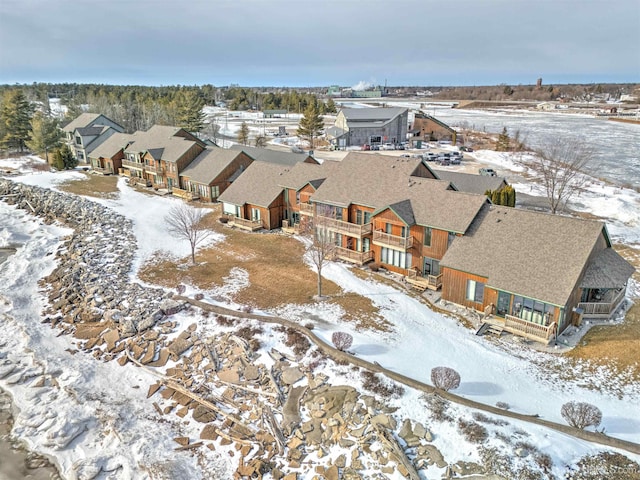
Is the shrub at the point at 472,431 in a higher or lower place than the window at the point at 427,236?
lower

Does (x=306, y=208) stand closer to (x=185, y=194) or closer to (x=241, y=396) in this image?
(x=185, y=194)

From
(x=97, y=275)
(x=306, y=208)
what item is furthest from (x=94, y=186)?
(x=306, y=208)

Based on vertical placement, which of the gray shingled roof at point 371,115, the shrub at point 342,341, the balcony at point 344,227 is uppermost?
the gray shingled roof at point 371,115

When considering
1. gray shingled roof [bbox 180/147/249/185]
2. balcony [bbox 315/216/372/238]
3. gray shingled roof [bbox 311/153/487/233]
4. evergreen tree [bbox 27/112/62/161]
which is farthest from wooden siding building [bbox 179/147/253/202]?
evergreen tree [bbox 27/112/62/161]

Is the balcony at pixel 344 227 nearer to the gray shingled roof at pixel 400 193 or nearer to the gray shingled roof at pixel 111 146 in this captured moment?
the gray shingled roof at pixel 400 193

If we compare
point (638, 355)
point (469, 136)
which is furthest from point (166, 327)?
point (469, 136)

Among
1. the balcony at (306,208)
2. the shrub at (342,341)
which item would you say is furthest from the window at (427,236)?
the shrub at (342,341)

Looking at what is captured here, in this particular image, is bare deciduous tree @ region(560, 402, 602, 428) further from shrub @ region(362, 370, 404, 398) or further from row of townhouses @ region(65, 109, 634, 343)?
row of townhouses @ region(65, 109, 634, 343)
